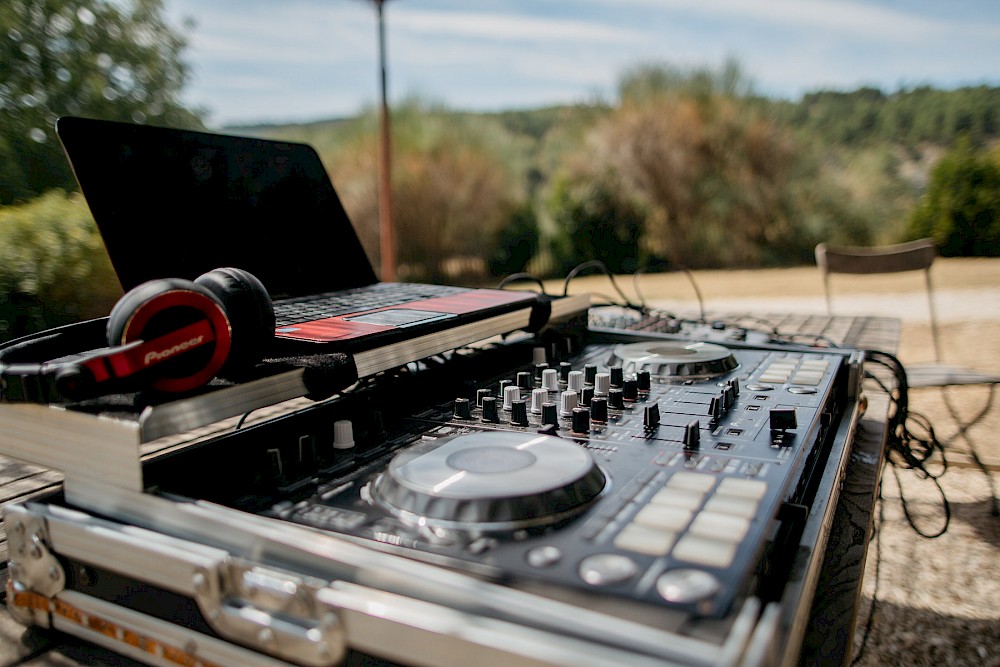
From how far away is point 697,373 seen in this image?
1170 mm

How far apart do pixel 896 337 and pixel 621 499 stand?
247cm

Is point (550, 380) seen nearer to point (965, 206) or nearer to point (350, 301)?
point (350, 301)

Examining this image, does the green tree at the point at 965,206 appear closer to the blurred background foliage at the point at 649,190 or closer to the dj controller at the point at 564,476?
the blurred background foliage at the point at 649,190

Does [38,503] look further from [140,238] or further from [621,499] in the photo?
[621,499]

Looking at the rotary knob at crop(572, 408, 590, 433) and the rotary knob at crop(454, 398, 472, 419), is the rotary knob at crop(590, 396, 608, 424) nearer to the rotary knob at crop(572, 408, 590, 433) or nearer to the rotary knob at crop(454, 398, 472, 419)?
the rotary knob at crop(572, 408, 590, 433)

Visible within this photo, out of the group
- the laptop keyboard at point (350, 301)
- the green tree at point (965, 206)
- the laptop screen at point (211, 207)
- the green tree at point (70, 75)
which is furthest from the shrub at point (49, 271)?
the green tree at point (965, 206)

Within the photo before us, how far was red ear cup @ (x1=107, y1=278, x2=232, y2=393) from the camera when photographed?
0.63 meters

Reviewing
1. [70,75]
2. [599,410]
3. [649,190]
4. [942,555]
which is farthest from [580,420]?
[649,190]

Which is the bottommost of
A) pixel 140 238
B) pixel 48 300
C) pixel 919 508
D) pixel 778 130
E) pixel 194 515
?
pixel 919 508

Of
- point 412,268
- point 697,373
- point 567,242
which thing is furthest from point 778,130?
point 697,373

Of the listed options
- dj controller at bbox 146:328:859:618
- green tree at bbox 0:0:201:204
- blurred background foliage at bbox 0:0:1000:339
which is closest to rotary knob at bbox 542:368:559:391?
dj controller at bbox 146:328:859:618

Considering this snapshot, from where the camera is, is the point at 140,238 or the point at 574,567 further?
the point at 140,238

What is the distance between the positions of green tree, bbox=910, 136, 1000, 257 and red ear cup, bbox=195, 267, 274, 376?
16518 millimetres

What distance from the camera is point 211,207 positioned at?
1.22 m
